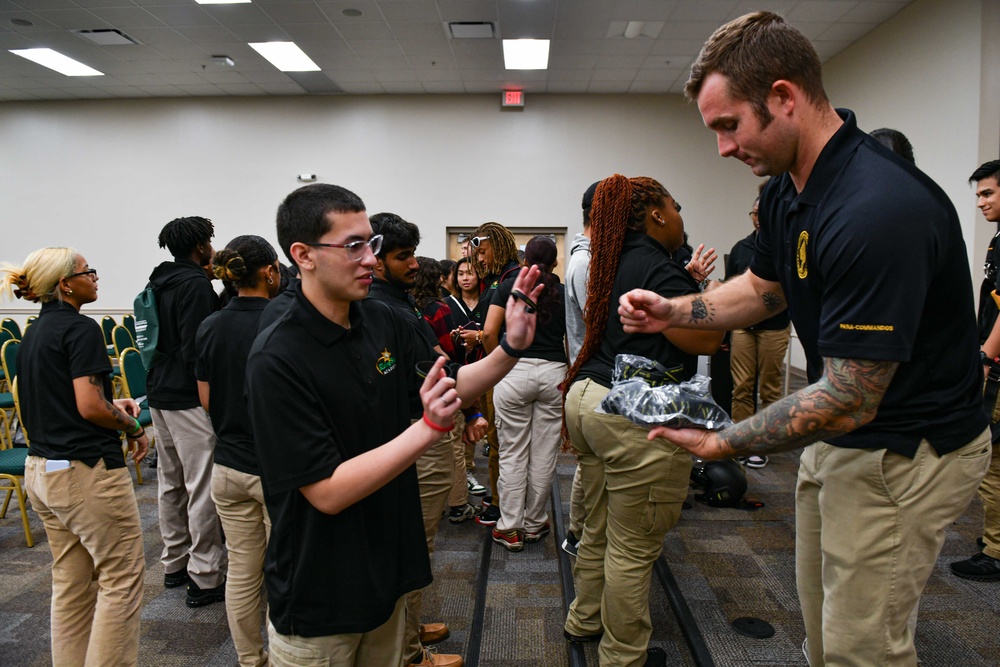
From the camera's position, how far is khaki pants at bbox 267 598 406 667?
49.7 inches

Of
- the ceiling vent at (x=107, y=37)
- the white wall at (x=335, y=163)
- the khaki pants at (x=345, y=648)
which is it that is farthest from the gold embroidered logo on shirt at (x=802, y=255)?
the ceiling vent at (x=107, y=37)

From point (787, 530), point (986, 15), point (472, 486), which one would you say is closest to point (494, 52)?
point (986, 15)

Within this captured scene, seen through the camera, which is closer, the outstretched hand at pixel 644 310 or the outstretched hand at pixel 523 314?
the outstretched hand at pixel 523 314

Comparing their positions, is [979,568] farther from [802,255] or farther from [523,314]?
[523,314]

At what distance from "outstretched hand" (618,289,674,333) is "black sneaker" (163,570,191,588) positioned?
266cm

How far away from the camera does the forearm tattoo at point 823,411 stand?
1.10 metres

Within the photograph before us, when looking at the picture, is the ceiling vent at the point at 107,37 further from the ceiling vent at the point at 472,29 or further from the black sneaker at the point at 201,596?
the black sneaker at the point at 201,596

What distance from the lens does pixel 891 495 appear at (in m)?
1.21

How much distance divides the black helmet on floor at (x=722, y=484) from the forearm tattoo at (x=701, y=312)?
2.30m

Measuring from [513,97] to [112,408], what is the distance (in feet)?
26.6

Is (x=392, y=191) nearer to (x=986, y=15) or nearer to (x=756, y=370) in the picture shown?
(x=756, y=370)

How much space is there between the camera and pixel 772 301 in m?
1.62

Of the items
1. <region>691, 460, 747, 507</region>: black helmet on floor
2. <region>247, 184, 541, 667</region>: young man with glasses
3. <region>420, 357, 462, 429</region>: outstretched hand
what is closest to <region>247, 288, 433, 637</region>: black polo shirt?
<region>247, 184, 541, 667</region>: young man with glasses

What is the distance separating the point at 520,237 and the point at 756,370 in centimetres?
554
